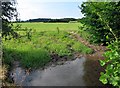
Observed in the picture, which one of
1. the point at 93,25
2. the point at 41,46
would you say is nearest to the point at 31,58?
the point at 41,46

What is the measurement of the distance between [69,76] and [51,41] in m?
11.0

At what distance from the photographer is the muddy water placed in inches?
588

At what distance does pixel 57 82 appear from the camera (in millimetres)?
15211

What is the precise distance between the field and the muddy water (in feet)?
3.18

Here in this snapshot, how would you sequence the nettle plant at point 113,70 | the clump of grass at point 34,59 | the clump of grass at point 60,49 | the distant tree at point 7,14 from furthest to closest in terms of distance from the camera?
1. the clump of grass at point 60,49
2. the clump of grass at point 34,59
3. the distant tree at point 7,14
4. the nettle plant at point 113,70

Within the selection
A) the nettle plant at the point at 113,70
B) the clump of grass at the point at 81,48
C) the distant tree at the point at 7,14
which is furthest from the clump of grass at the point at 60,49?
the nettle plant at the point at 113,70

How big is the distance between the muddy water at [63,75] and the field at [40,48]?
Result: 38.1 inches

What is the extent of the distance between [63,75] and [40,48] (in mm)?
7025

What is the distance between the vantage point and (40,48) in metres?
23.8

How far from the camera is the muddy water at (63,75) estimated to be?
49.0 feet

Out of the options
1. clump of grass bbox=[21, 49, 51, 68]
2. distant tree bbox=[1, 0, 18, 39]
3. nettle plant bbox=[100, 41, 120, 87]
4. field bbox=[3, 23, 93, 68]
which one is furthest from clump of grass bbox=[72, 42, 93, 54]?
nettle plant bbox=[100, 41, 120, 87]

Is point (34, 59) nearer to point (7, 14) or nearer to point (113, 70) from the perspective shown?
point (7, 14)

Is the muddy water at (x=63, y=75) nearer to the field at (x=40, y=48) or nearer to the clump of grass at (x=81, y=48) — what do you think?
the field at (x=40, y=48)

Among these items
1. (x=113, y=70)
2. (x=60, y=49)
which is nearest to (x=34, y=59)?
(x=60, y=49)
